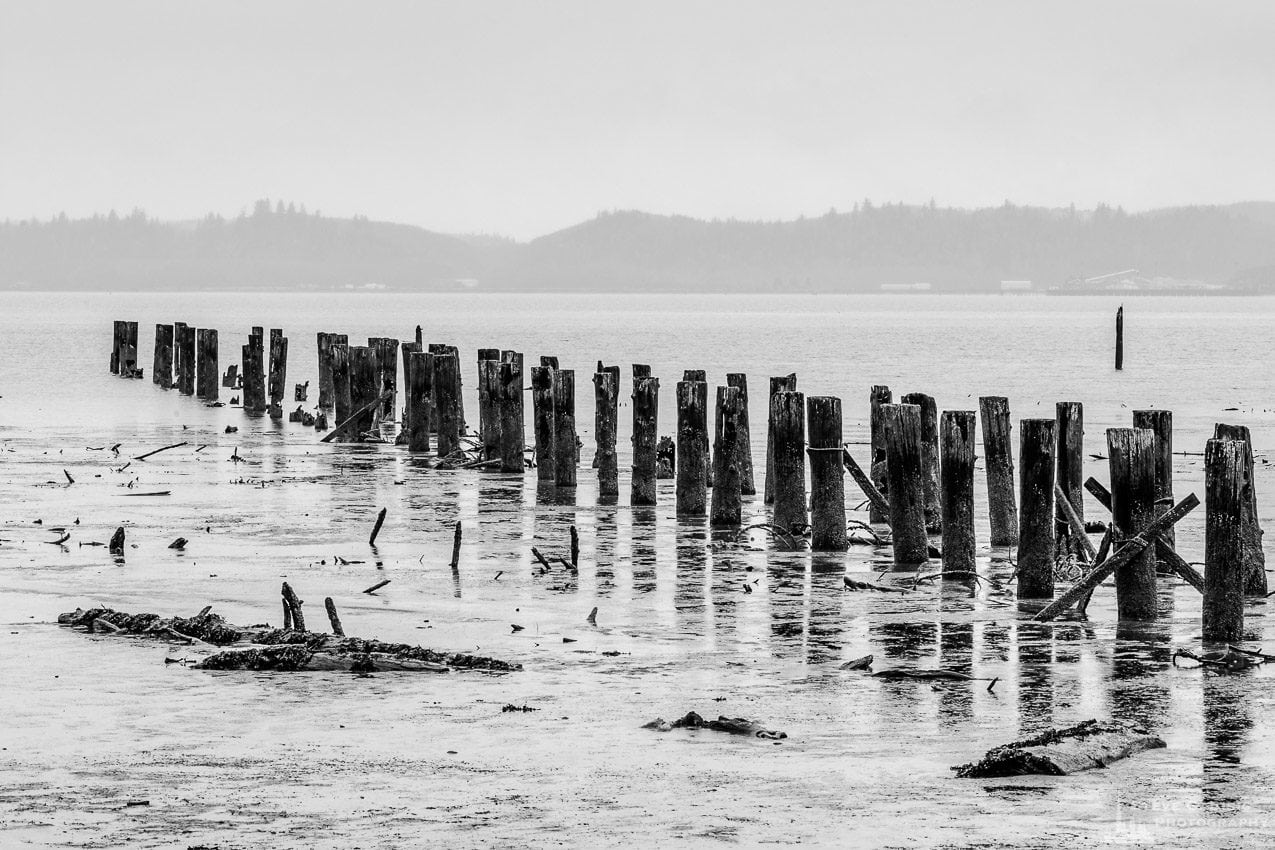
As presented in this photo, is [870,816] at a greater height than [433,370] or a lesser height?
lesser

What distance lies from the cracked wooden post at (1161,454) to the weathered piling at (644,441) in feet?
19.2

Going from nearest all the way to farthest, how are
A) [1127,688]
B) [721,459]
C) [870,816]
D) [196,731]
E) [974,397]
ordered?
[870,816] → [196,731] → [1127,688] → [721,459] → [974,397]

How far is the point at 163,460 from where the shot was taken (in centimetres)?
2594

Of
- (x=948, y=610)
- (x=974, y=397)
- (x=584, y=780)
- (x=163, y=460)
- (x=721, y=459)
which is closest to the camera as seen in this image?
(x=584, y=780)

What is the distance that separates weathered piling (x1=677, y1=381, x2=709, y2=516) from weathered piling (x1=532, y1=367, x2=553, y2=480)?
2.64 meters

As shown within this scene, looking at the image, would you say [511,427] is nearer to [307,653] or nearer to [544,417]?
[544,417]

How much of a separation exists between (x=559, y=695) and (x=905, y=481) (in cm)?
528

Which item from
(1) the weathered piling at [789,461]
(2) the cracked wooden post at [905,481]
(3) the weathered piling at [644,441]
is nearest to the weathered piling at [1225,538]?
(2) the cracked wooden post at [905,481]

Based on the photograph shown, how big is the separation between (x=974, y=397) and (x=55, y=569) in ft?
145

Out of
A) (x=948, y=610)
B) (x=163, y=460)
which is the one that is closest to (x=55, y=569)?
(x=948, y=610)

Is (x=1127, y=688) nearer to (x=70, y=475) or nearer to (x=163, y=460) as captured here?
(x=70, y=475)

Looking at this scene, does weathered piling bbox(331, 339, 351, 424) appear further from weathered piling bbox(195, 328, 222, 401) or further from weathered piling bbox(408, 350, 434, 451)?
weathered piling bbox(195, 328, 222, 401)

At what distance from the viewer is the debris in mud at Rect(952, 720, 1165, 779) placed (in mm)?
8672

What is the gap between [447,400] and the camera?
2594 centimetres
